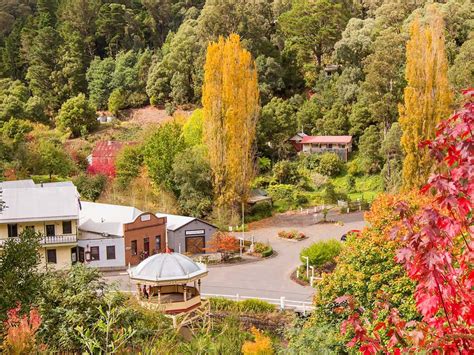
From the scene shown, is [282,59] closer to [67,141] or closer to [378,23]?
[378,23]

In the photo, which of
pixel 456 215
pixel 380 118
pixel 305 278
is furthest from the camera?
pixel 380 118

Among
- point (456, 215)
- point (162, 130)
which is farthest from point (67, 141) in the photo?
point (456, 215)

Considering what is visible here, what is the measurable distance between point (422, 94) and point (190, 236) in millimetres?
11645

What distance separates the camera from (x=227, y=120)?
30.6m

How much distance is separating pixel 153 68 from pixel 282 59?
31.7 feet

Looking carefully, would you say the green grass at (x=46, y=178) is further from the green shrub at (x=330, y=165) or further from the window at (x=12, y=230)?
the green shrub at (x=330, y=165)

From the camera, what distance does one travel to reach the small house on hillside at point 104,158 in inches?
1487

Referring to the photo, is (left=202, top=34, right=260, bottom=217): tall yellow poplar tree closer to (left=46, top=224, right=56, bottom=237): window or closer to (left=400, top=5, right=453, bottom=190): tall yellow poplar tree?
(left=400, top=5, right=453, bottom=190): tall yellow poplar tree

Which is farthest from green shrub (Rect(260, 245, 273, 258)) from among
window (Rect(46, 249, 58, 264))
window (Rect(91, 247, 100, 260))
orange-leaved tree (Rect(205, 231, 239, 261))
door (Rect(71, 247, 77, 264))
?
window (Rect(46, 249, 58, 264))

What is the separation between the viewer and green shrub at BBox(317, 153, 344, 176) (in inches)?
1423

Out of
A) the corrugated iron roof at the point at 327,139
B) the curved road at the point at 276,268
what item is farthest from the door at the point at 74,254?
the corrugated iron roof at the point at 327,139

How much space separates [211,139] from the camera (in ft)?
101

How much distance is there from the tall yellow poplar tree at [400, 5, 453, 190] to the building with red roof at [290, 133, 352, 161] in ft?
32.5

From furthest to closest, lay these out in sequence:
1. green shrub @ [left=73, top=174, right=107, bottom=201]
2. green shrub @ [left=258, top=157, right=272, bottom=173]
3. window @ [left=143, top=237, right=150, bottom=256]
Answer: green shrub @ [left=258, top=157, right=272, bottom=173] → green shrub @ [left=73, top=174, right=107, bottom=201] → window @ [left=143, top=237, right=150, bottom=256]
